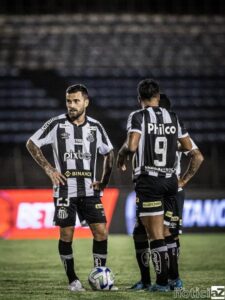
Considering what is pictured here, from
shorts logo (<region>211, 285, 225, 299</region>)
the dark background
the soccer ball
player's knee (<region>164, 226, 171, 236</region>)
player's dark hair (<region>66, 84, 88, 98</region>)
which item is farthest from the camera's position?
the dark background

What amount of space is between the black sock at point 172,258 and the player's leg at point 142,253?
20cm

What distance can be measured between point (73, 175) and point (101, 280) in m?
0.96

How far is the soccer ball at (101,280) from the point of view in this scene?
6719 millimetres

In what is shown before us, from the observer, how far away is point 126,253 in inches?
457

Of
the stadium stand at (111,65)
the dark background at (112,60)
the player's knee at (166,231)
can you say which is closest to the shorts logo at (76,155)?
the player's knee at (166,231)

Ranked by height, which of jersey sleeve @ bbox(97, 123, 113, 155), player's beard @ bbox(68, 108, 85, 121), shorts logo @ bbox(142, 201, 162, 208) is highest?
player's beard @ bbox(68, 108, 85, 121)

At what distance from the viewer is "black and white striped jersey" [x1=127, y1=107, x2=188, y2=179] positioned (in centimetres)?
657

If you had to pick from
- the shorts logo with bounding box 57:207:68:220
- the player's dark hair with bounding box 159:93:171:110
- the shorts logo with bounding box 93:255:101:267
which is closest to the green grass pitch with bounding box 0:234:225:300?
the shorts logo with bounding box 93:255:101:267

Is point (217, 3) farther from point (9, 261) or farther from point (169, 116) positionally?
point (169, 116)

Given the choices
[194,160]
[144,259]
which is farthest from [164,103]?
[144,259]

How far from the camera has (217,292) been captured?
20.7 feet

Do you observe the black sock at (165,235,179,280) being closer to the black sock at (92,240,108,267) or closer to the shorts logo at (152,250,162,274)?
the shorts logo at (152,250,162,274)

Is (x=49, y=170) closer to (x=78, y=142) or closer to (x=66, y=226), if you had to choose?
(x=78, y=142)

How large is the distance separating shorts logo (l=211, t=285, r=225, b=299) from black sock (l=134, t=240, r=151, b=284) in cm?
60
